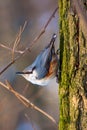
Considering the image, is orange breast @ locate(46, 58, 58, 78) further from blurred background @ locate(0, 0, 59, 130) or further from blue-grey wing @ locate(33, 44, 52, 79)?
blurred background @ locate(0, 0, 59, 130)

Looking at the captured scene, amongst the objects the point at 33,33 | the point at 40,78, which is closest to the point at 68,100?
the point at 40,78

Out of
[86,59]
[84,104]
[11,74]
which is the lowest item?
[11,74]

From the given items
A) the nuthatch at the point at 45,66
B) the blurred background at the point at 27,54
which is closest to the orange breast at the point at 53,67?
the nuthatch at the point at 45,66

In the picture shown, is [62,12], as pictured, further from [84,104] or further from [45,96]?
[45,96]

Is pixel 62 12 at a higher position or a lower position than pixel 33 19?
higher

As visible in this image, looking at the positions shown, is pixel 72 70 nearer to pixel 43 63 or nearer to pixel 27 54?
pixel 43 63

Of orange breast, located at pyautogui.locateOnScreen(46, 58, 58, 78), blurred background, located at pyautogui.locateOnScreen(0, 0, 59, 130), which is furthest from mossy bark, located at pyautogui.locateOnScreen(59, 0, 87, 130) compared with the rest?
blurred background, located at pyautogui.locateOnScreen(0, 0, 59, 130)

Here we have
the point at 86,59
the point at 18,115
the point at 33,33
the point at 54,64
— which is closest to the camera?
the point at 86,59
